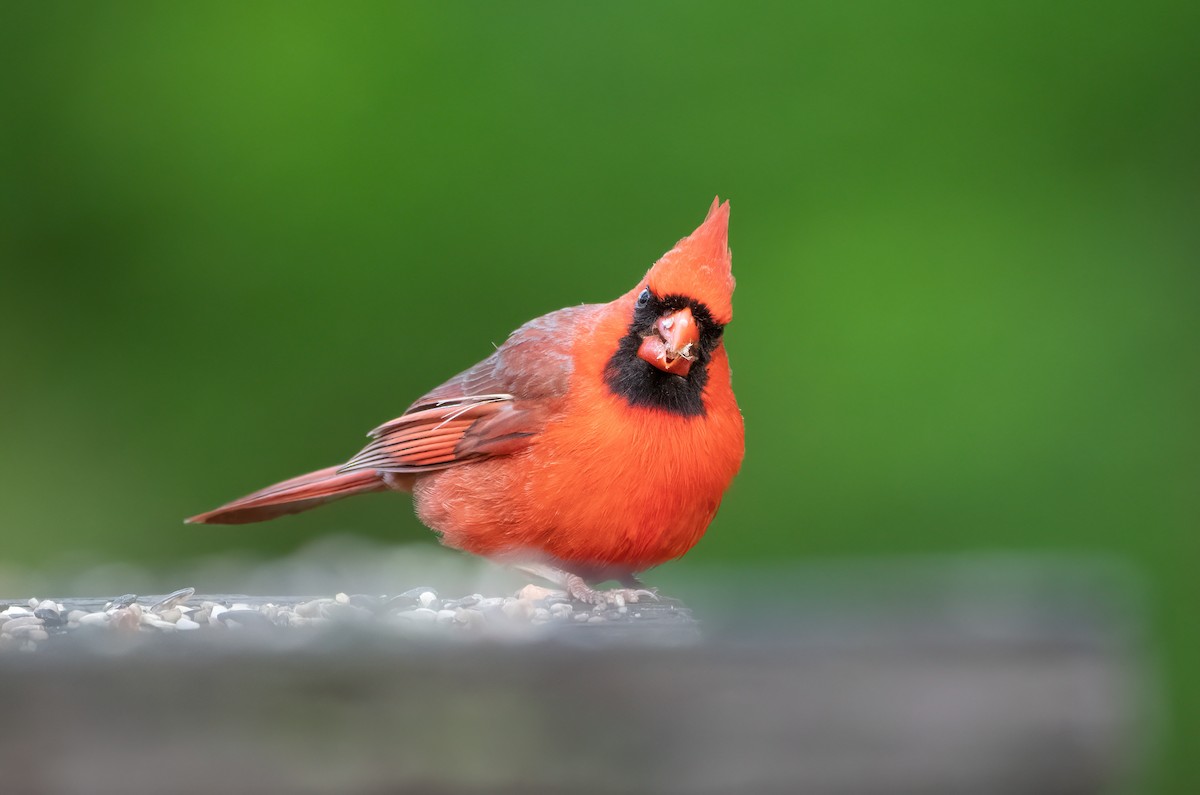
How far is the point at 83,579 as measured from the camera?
304 centimetres

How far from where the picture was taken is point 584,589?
228 centimetres

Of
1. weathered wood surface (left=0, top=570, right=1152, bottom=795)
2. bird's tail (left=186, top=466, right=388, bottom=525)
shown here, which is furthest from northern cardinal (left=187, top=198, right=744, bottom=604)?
weathered wood surface (left=0, top=570, right=1152, bottom=795)

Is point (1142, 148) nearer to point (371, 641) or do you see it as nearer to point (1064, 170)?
point (1064, 170)

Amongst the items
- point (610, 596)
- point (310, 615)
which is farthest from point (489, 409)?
point (310, 615)

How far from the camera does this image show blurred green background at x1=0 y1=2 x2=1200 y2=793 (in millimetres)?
4133

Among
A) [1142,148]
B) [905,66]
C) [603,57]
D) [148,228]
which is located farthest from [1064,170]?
[148,228]

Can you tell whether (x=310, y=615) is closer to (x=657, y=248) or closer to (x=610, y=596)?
(x=610, y=596)

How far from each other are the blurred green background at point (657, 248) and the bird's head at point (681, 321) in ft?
5.53

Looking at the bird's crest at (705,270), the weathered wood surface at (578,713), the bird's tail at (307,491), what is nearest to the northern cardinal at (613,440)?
the bird's crest at (705,270)

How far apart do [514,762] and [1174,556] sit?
3.68 m

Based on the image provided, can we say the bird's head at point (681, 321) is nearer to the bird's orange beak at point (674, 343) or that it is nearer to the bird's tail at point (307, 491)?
the bird's orange beak at point (674, 343)

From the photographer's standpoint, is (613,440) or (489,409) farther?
(489,409)

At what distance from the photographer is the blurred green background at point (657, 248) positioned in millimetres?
4133

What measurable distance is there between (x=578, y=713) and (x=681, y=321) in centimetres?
151
